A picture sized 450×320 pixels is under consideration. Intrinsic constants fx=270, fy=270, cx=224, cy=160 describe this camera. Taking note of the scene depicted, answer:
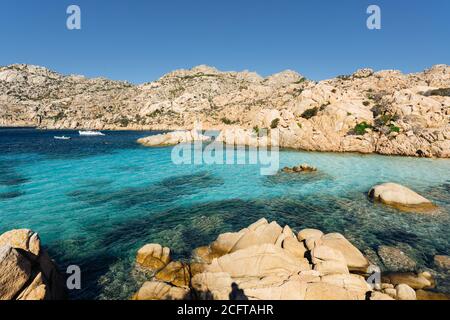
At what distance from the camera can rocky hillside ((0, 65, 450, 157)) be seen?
50.7 metres

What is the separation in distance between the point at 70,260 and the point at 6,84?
22936 cm

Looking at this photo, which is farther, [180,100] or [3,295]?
[180,100]

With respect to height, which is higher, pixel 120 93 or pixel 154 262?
pixel 120 93

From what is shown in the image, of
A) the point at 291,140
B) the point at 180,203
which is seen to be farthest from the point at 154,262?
the point at 291,140

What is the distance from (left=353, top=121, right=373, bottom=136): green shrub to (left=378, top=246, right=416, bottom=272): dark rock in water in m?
44.3

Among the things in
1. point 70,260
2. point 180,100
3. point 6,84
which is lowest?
point 70,260

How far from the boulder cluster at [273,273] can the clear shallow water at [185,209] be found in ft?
4.01

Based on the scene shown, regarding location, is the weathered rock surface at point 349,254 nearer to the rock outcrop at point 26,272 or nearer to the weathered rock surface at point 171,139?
the rock outcrop at point 26,272

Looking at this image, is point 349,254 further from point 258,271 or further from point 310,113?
point 310,113

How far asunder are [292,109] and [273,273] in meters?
63.4

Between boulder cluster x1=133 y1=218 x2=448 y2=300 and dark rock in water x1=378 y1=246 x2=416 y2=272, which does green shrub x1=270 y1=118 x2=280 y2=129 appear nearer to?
dark rock in water x1=378 y1=246 x2=416 y2=272

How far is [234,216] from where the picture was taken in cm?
2016

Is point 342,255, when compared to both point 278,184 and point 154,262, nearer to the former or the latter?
point 154,262

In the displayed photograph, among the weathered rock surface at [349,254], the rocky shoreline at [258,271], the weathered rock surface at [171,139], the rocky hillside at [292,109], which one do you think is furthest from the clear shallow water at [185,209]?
the weathered rock surface at [171,139]
